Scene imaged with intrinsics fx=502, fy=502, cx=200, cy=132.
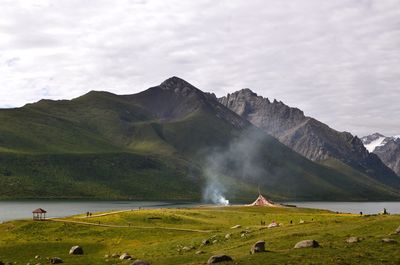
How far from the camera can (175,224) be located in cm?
10131

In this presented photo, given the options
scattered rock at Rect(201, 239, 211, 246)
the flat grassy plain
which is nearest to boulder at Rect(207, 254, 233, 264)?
the flat grassy plain

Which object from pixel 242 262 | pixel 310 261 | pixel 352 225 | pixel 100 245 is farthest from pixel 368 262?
pixel 100 245

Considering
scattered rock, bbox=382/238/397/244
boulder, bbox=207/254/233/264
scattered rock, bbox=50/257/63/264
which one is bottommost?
scattered rock, bbox=50/257/63/264

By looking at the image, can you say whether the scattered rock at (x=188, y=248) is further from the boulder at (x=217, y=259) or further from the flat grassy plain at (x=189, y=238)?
the boulder at (x=217, y=259)

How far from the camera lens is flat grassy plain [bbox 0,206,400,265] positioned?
46375 mm

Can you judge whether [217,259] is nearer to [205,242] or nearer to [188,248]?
[188,248]

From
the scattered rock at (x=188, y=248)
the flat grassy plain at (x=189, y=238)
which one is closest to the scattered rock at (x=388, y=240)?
the flat grassy plain at (x=189, y=238)

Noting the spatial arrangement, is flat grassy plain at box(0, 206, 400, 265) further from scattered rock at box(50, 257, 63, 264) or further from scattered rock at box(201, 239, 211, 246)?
scattered rock at box(50, 257, 63, 264)

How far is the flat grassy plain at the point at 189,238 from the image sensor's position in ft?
152

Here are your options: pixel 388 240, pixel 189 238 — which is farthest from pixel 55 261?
pixel 388 240

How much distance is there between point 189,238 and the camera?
7488cm

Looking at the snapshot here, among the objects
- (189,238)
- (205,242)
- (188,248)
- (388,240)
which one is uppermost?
(388,240)

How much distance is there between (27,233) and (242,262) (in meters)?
56.0

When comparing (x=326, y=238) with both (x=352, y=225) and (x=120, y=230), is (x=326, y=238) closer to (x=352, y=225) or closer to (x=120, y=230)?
(x=352, y=225)
